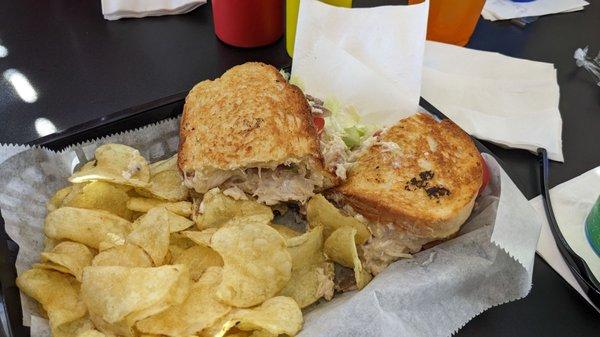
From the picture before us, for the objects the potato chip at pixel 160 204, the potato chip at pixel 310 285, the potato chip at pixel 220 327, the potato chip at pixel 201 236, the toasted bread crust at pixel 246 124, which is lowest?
the potato chip at pixel 310 285

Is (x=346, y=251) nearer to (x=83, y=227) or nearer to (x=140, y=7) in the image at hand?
(x=83, y=227)

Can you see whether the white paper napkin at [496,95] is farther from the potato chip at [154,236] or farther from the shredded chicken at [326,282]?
the potato chip at [154,236]

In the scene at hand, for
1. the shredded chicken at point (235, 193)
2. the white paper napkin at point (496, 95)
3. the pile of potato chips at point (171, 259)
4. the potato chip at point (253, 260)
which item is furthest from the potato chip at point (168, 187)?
the white paper napkin at point (496, 95)

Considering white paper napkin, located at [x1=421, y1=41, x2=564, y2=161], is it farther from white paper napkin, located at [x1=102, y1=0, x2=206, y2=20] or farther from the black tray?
white paper napkin, located at [x1=102, y1=0, x2=206, y2=20]

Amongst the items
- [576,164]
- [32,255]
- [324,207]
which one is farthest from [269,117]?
[576,164]

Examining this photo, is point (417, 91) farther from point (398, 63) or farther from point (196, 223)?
point (196, 223)

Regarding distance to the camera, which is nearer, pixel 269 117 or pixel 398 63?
pixel 269 117
